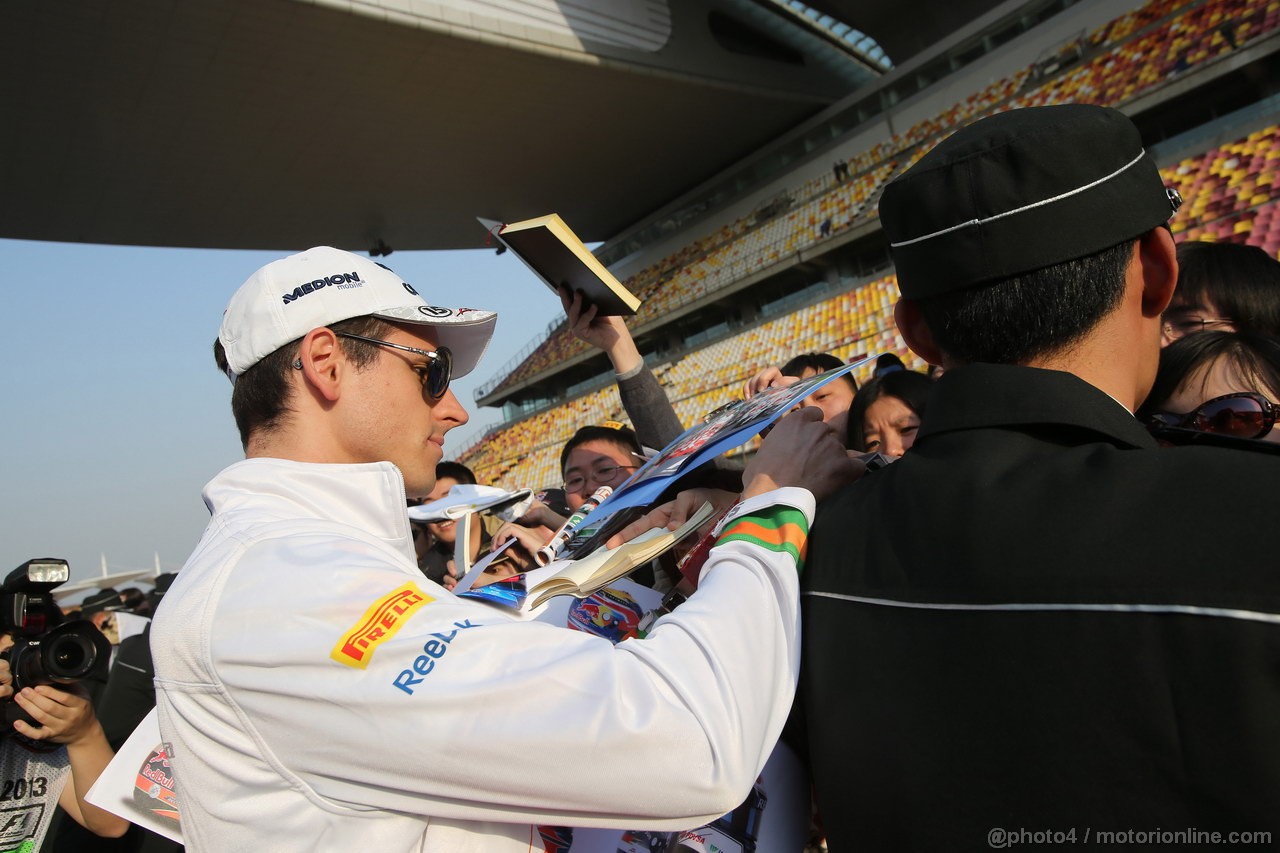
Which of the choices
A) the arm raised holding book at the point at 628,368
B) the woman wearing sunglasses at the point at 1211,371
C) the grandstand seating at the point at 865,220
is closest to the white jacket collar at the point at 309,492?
the arm raised holding book at the point at 628,368

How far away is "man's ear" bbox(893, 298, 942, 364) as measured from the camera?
1188mm

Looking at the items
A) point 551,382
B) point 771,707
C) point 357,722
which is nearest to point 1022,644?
point 771,707

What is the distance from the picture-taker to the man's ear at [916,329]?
1188 mm

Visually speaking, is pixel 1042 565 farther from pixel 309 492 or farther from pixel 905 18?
pixel 905 18

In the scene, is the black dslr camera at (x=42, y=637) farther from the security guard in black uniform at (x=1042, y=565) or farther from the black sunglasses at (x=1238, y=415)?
the black sunglasses at (x=1238, y=415)

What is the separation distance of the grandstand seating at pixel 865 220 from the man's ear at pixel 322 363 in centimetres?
1155

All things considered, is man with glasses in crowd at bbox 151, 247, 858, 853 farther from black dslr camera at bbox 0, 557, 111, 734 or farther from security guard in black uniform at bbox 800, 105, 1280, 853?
black dslr camera at bbox 0, 557, 111, 734

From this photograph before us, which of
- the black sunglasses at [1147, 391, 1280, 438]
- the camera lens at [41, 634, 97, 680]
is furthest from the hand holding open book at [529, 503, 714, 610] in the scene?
the camera lens at [41, 634, 97, 680]

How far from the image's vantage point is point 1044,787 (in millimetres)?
864

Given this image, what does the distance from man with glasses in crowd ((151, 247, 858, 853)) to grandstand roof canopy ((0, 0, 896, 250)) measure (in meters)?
15.8

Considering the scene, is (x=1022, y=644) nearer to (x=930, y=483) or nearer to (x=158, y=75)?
(x=930, y=483)

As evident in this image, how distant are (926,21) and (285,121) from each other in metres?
15.8

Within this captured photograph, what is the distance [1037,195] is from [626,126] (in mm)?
20737

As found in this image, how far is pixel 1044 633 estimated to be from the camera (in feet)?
2.87
